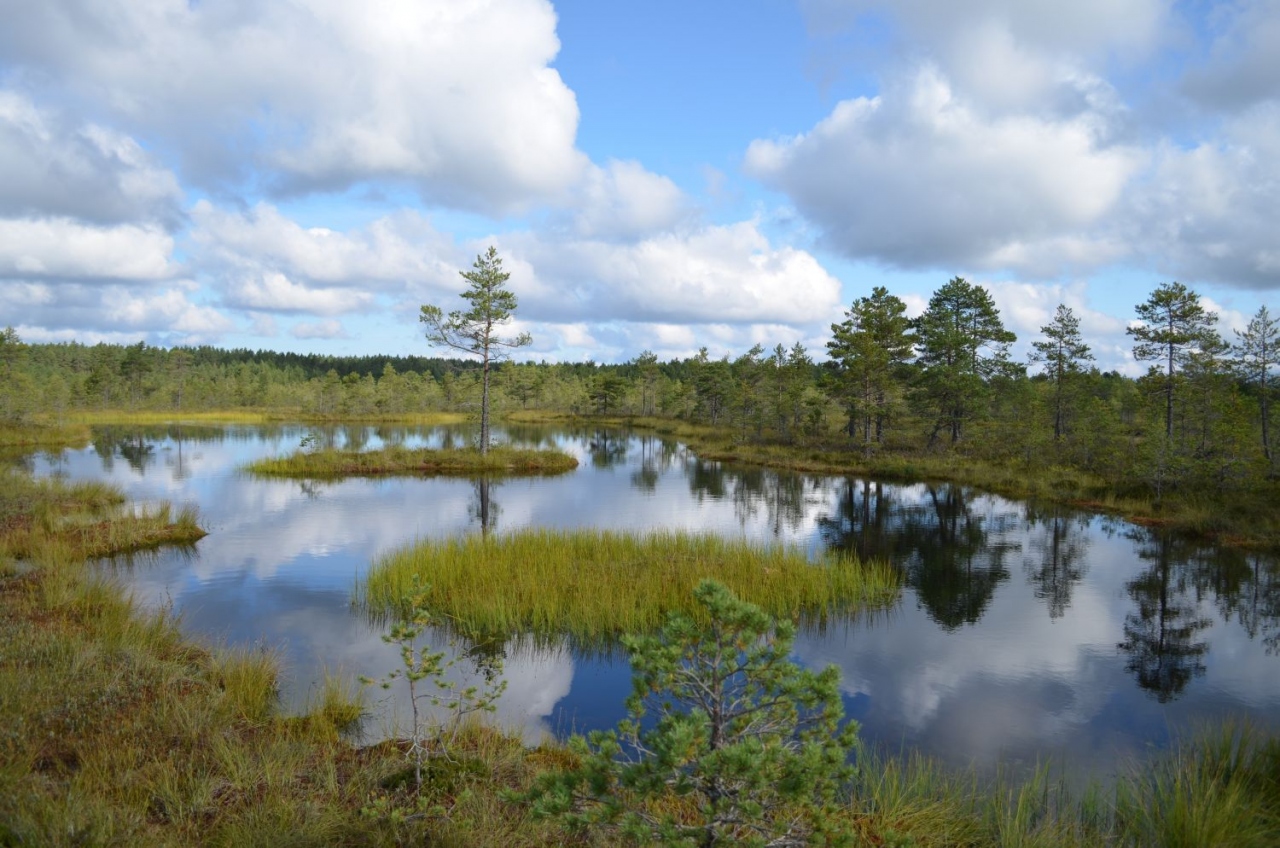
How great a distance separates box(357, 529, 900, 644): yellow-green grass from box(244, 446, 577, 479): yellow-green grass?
67.6 ft

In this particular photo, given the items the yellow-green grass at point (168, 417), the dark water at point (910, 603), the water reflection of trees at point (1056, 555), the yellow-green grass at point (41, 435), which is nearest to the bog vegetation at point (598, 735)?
the dark water at point (910, 603)

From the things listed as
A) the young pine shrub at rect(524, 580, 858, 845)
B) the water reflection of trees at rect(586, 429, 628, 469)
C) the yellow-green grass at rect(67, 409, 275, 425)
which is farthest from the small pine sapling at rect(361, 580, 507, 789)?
the yellow-green grass at rect(67, 409, 275, 425)

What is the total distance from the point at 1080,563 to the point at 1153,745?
12.2 meters

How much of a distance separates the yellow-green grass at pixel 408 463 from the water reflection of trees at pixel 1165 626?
27461mm

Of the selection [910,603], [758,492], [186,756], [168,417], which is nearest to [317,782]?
[186,756]

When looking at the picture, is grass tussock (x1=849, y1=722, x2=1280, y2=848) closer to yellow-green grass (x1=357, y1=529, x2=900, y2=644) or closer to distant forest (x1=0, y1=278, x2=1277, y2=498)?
yellow-green grass (x1=357, y1=529, x2=900, y2=644)

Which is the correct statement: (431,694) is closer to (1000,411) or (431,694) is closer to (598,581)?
(598,581)

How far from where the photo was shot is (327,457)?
36812 mm

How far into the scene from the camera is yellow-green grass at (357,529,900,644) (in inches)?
518

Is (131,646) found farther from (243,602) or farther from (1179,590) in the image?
(1179,590)

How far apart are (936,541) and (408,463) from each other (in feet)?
89.0

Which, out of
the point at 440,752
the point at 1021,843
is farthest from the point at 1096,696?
the point at 440,752

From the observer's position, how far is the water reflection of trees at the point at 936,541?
1621 centimetres

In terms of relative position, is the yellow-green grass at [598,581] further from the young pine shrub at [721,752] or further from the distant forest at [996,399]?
the distant forest at [996,399]
